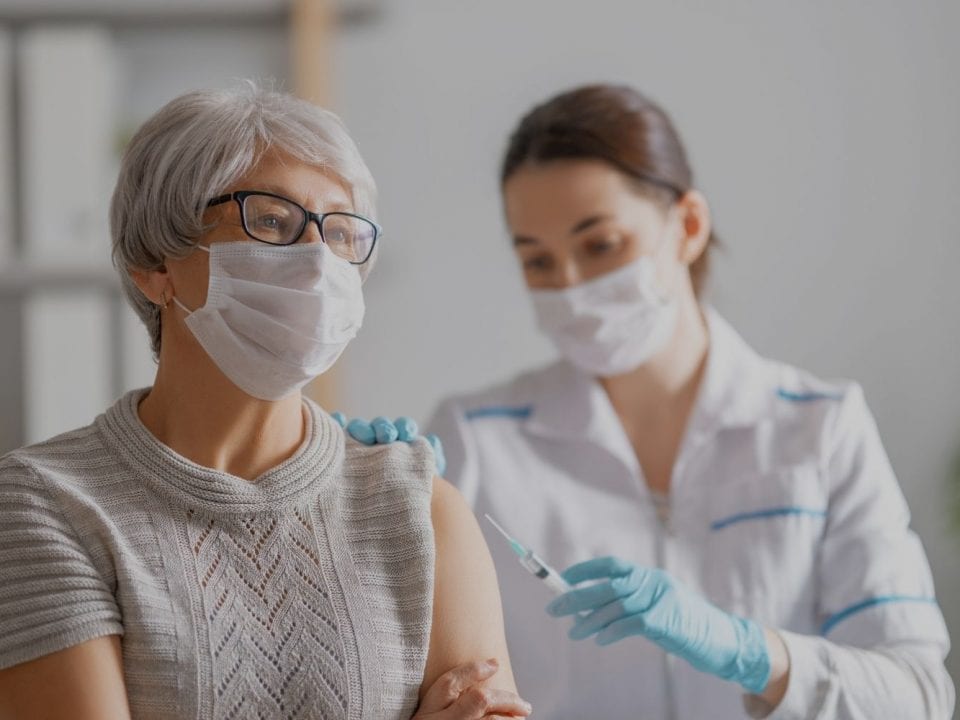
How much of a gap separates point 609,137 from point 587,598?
771 mm

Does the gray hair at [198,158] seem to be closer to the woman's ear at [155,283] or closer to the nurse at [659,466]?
the woman's ear at [155,283]

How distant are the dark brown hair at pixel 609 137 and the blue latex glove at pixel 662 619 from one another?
2.25ft

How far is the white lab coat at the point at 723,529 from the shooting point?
1894 millimetres

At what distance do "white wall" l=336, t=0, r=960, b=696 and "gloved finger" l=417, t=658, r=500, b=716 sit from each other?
1.67 meters

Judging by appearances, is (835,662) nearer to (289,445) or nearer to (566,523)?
(566,523)

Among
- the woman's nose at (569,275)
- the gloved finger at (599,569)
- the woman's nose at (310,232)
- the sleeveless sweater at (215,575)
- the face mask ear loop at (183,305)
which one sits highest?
the woman's nose at (310,232)

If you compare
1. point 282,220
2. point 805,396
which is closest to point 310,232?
point 282,220

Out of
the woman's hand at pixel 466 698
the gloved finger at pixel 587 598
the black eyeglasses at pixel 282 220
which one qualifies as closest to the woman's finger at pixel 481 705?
the woman's hand at pixel 466 698

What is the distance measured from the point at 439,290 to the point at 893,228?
1066 mm

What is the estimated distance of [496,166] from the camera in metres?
3.08

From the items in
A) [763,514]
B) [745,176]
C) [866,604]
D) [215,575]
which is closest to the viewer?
[215,575]

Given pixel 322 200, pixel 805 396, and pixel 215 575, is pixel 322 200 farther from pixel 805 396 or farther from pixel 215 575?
pixel 805 396

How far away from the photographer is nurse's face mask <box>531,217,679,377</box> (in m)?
2.07

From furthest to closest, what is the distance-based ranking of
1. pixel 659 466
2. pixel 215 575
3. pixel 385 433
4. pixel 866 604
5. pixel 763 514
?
pixel 659 466, pixel 763 514, pixel 866 604, pixel 385 433, pixel 215 575
